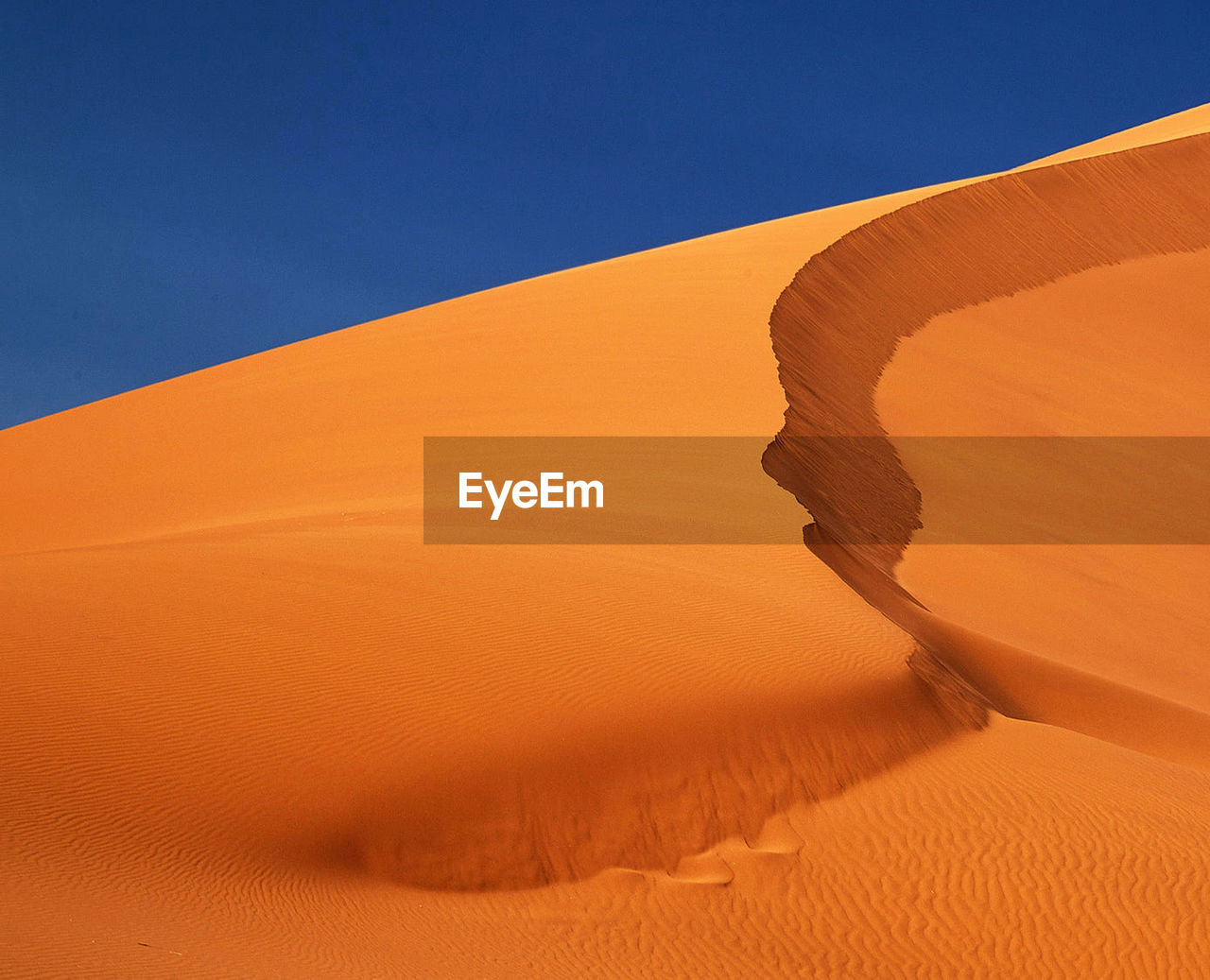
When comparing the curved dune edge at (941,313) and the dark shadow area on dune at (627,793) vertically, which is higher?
the curved dune edge at (941,313)

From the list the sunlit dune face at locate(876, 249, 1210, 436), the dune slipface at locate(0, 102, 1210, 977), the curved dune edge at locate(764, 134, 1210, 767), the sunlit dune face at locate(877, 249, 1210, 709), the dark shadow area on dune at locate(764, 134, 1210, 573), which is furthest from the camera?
the sunlit dune face at locate(876, 249, 1210, 436)

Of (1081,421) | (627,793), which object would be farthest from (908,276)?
(627,793)

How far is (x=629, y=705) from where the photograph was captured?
9.08m

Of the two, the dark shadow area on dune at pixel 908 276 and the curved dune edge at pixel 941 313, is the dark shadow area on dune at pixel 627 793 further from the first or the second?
the dark shadow area on dune at pixel 908 276

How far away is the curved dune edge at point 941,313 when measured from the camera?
11.5 m

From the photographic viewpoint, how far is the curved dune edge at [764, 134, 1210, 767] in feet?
37.9

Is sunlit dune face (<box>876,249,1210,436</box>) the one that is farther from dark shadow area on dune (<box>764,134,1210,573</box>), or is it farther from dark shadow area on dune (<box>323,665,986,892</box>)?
dark shadow area on dune (<box>323,665,986,892</box>)

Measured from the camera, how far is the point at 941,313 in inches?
963

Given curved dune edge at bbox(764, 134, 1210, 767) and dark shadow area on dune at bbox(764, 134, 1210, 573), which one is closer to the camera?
curved dune edge at bbox(764, 134, 1210, 767)

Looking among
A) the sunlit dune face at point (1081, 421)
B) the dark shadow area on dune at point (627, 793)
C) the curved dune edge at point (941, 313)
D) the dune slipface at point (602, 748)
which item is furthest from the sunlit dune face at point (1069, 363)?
the dark shadow area on dune at point (627, 793)

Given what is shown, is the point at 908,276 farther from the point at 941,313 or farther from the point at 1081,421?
the point at 1081,421

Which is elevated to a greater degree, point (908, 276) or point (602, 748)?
point (908, 276)

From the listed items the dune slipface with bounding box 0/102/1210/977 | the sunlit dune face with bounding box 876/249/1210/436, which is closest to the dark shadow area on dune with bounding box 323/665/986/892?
the dune slipface with bounding box 0/102/1210/977

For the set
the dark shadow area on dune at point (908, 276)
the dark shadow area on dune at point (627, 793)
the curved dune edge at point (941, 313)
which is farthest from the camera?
the dark shadow area on dune at point (908, 276)
